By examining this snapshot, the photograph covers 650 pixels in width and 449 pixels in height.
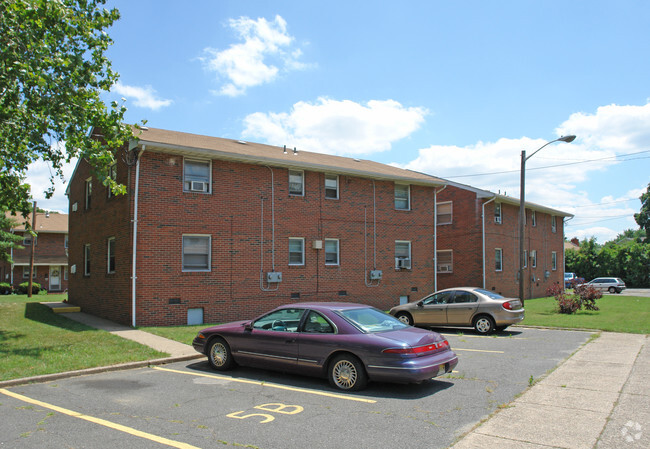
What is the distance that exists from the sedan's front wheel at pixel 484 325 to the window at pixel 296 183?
7.96 meters

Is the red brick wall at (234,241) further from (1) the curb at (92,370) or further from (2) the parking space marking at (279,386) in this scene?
(2) the parking space marking at (279,386)

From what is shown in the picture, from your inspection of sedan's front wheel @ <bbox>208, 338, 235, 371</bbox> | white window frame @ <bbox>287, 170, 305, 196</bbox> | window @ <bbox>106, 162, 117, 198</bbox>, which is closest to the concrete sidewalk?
sedan's front wheel @ <bbox>208, 338, 235, 371</bbox>

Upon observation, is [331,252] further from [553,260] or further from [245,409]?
[553,260]

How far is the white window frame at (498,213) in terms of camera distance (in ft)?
92.8

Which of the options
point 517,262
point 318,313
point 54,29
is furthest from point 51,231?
point 318,313

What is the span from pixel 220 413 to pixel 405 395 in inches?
103

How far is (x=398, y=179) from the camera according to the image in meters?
21.3

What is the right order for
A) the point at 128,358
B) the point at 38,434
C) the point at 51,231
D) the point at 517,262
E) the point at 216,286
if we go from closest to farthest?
the point at 38,434, the point at 128,358, the point at 216,286, the point at 517,262, the point at 51,231

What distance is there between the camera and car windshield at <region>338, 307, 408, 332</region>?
25.9ft

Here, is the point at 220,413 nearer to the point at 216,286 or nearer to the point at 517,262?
the point at 216,286

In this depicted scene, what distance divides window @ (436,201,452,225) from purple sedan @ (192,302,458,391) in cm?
2085

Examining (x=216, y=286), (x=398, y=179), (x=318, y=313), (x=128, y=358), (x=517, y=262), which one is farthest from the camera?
(x=517, y=262)

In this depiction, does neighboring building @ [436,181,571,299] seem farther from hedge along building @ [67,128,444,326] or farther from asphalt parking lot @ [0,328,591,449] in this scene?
asphalt parking lot @ [0,328,591,449]

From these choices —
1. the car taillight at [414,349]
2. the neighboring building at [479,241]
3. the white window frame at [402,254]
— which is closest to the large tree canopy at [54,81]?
the car taillight at [414,349]
